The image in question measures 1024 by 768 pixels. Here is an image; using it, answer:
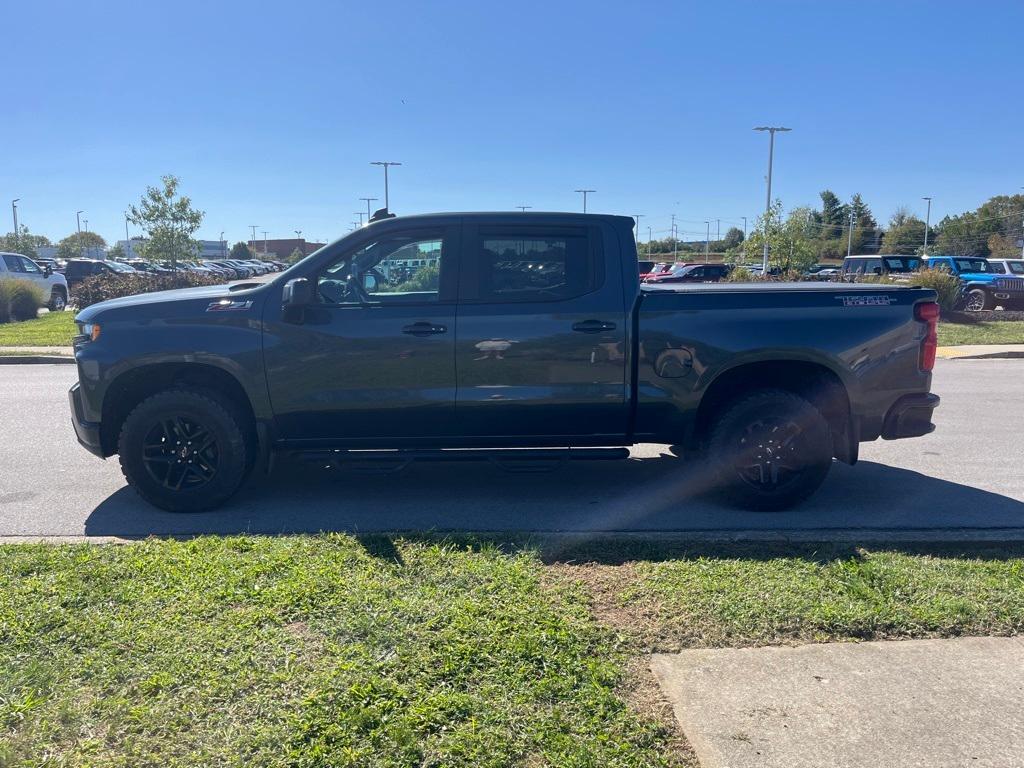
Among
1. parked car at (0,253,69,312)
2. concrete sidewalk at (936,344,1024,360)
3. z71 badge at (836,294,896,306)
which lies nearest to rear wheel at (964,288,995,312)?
concrete sidewalk at (936,344,1024,360)

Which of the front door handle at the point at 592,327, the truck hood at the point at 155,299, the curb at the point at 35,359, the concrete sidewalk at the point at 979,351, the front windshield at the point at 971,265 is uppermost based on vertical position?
the front windshield at the point at 971,265

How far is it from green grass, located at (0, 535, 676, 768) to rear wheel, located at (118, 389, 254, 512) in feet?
3.38

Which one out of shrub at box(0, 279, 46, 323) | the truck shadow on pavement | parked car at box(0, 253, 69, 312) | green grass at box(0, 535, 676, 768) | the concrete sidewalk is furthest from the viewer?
parked car at box(0, 253, 69, 312)

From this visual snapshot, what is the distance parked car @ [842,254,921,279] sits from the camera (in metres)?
28.2

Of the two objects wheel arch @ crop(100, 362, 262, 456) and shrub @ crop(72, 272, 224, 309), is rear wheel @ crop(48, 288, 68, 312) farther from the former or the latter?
wheel arch @ crop(100, 362, 262, 456)

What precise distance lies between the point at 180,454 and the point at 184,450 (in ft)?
0.13

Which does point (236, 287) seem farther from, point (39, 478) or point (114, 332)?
point (39, 478)

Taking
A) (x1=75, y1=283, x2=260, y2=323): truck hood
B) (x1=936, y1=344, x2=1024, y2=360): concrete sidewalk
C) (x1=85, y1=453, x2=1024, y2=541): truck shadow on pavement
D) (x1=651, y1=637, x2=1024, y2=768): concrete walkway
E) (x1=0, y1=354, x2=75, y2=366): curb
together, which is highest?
(x1=75, y1=283, x2=260, y2=323): truck hood

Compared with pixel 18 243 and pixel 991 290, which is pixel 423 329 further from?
pixel 18 243

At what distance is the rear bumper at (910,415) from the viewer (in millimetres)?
5789

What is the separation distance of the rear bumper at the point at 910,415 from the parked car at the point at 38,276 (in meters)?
24.1

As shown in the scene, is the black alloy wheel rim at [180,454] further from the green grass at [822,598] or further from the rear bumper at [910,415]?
the rear bumper at [910,415]

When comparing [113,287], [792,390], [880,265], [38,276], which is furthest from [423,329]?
[880,265]

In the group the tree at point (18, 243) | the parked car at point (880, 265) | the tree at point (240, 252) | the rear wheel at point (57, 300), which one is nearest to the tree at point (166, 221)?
the rear wheel at point (57, 300)
